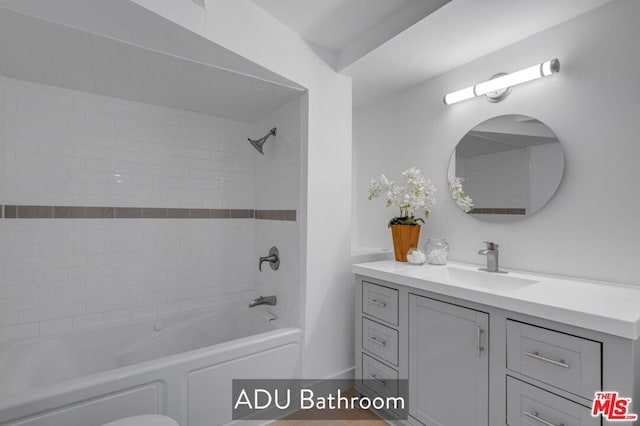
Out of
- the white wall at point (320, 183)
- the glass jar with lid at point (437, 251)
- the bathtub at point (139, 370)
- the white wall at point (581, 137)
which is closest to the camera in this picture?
the bathtub at point (139, 370)

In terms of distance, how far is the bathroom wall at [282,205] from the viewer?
2.27 metres

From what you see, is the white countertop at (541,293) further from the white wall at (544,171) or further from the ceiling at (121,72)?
the ceiling at (121,72)

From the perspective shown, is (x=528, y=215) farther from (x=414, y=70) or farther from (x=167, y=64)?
(x=167, y=64)

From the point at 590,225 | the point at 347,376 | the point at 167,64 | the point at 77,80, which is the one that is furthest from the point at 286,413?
the point at 77,80

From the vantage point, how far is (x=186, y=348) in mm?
2387

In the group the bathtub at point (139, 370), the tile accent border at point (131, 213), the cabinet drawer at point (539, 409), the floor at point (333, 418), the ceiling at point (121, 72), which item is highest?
the ceiling at point (121, 72)

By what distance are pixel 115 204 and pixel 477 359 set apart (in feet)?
8.18

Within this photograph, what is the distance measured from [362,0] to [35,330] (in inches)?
113

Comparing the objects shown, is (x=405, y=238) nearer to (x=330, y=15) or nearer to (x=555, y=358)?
(x=555, y=358)

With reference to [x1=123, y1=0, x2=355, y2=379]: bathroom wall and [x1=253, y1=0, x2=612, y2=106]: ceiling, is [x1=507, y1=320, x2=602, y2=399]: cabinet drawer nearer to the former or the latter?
[x1=123, y1=0, x2=355, y2=379]: bathroom wall

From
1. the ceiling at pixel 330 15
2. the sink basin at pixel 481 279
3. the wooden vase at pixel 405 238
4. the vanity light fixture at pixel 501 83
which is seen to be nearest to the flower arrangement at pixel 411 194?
the wooden vase at pixel 405 238

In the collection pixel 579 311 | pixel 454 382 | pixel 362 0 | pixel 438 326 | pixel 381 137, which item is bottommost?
pixel 454 382

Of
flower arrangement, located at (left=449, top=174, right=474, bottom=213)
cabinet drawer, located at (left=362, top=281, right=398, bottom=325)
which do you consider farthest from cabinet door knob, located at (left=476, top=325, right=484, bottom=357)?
flower arrangement, located at (left=449, top=174, right=474, bottom=213)

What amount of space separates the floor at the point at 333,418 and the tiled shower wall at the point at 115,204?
1120mm
